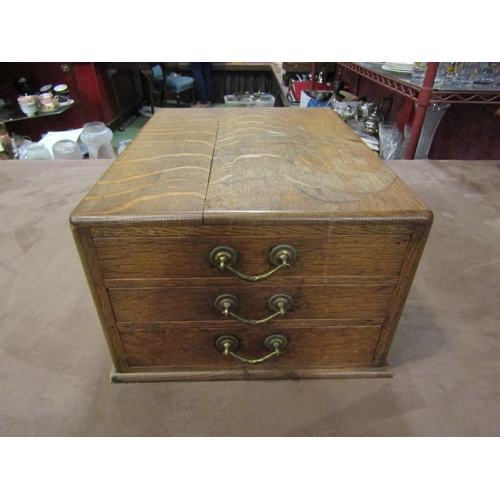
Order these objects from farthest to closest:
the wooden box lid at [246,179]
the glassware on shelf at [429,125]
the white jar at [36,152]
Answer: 1. the white jar at [36,152]
2. the glassware on shelf at [429,125]
3. the wooden box lid at [246,179]

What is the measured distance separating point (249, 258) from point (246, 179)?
0.16 meters

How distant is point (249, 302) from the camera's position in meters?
0.61

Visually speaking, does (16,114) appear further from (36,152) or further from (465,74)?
(465,74)

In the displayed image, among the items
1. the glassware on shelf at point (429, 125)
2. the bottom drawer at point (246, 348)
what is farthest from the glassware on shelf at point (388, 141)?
the bottom drawer at point (246, 348)

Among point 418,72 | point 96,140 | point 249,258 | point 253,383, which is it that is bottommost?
point 96,140

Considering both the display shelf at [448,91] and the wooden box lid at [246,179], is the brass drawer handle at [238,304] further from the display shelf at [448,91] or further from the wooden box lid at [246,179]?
the display shelf at [448,91]

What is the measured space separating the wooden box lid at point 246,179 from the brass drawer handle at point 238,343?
0.25 metres

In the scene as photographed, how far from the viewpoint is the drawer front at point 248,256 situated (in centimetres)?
53

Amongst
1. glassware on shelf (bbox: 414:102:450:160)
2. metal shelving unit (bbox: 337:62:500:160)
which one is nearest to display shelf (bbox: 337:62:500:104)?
metal shelving unit (bbox: 337:62:500:160)

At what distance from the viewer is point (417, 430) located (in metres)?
0.62

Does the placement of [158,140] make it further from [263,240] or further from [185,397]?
[185,397]

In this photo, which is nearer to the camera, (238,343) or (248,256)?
(248,256)

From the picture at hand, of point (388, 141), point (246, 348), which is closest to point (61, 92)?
point (388, 141)

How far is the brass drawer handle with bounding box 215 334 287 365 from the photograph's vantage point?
0.64 m
